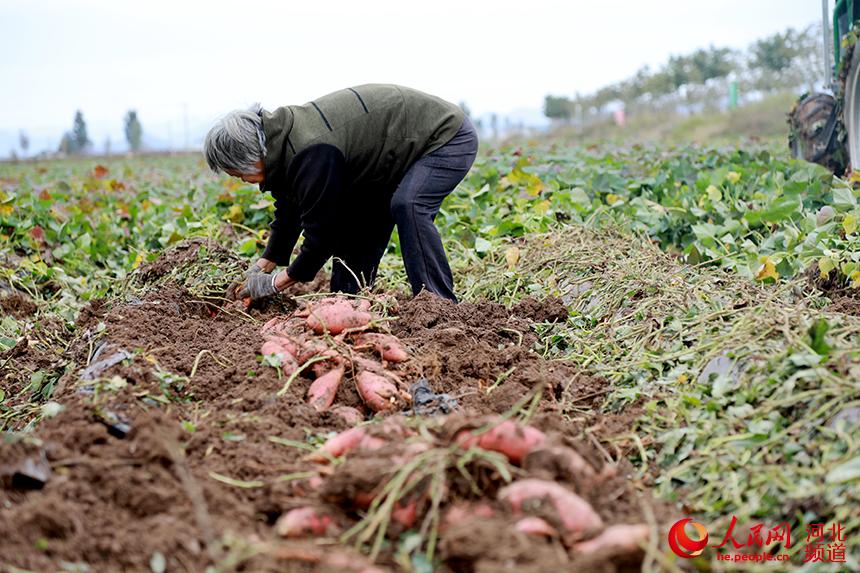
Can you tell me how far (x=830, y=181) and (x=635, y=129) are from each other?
73.6 ft

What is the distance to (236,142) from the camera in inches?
129

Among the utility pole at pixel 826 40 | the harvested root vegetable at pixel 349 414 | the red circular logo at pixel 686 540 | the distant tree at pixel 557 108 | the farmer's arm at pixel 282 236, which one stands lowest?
the distant tree at pixel 557 108

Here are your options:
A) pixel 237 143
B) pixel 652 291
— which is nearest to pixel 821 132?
pixel 652 291

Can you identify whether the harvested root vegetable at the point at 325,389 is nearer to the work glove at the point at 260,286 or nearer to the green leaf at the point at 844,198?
the work glove at the point at 260,286

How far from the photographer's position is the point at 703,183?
578 centimetres

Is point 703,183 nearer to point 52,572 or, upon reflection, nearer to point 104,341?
point 104,341

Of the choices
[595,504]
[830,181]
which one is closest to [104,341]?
[595,504]

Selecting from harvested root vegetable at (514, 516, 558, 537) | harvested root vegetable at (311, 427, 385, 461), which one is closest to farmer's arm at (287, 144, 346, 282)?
harvested root vegetable at (311, 427, 385, 461)

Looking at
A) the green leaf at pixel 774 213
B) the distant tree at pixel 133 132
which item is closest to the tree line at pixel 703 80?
the distant tree at pixel 133 132

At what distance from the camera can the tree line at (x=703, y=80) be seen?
29.6 m

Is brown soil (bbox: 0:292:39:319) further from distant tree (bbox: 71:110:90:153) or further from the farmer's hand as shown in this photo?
distant tree (bbox: 71:110:90:153)

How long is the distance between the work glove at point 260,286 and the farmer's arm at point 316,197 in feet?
0.55

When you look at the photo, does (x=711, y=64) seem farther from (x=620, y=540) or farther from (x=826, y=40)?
(x=620, y=540)

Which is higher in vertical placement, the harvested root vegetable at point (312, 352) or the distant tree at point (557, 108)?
the harvested root vegetable at point (312, 352)
